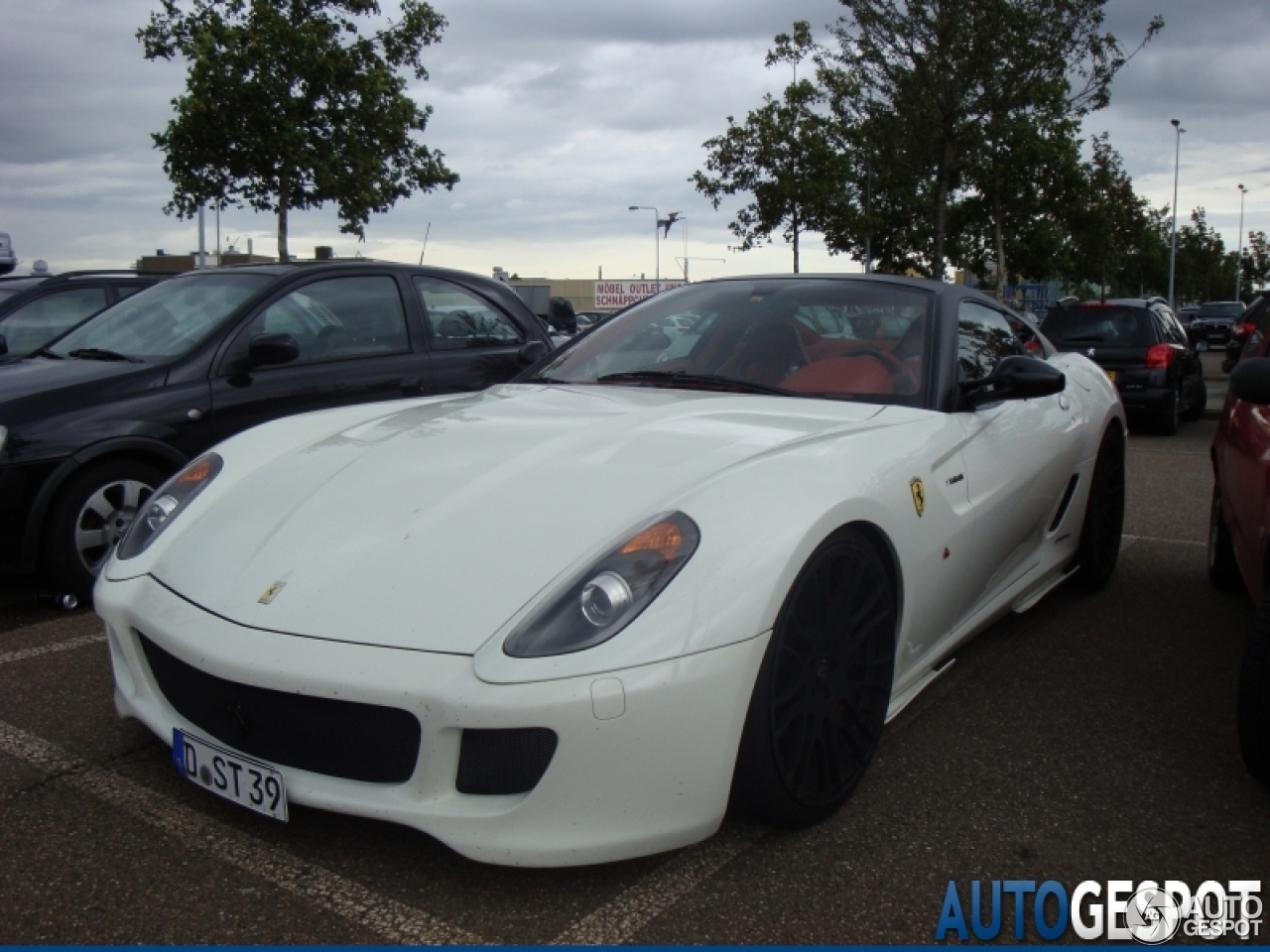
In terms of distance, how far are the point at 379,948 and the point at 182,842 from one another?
0.64 meters

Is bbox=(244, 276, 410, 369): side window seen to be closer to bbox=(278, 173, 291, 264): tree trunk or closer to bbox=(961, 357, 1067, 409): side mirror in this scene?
bbox=(961, 357, 1067, 409): side mirror

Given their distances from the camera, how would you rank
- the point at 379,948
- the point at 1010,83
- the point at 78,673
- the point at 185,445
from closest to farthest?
1. the point at 379,948
2. the point at 78,673
3. the point at 185,445
4. the point at 1010,83

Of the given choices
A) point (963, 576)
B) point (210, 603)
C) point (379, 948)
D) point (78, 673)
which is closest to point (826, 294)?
point (963, 576)

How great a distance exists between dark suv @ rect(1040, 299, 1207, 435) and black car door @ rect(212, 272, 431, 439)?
25.1 feet

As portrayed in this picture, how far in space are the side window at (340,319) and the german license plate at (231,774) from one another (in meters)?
3.17

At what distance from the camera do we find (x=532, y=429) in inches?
118

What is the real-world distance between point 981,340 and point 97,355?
3.85 m

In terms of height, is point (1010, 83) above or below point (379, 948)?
above

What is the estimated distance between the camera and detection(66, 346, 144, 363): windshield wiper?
5079mm

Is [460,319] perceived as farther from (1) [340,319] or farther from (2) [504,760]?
(2) [504,760]

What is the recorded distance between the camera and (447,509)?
2533 mm

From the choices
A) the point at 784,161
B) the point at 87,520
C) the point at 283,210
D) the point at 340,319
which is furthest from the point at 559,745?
the point at 784,161

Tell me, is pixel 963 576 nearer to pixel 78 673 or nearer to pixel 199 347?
pixel 78 673

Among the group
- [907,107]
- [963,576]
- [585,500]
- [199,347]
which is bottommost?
[963,576]
